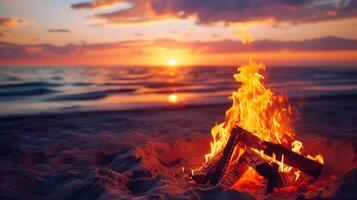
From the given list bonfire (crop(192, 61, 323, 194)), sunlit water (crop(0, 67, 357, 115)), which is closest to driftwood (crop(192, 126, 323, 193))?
bonfire (crop(192, 61, 323, 194))

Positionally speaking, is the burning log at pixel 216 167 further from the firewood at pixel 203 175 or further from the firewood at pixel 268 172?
the firewood at pixel 268 172

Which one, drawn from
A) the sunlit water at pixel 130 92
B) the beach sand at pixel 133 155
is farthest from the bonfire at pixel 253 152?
the sunlit water at pixel 130 92

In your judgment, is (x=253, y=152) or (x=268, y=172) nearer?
(x=268, y=172)

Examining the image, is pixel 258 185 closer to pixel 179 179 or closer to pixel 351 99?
pixel 179 179

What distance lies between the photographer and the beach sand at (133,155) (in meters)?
5.58

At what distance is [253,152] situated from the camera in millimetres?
6230

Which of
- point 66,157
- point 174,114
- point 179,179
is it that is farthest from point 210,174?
point 174,114

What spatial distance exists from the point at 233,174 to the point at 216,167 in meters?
0.29

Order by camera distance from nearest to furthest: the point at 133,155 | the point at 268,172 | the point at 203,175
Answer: the point at 268,172
the point at 203,175
the point at 133,155

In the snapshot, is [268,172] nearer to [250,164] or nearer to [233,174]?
[250,164]

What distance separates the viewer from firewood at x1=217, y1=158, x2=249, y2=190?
5.69m

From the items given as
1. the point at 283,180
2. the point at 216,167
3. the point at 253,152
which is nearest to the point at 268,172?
the point at 283,180

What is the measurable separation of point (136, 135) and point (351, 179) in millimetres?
6048

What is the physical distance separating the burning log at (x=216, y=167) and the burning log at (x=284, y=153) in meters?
0.16
